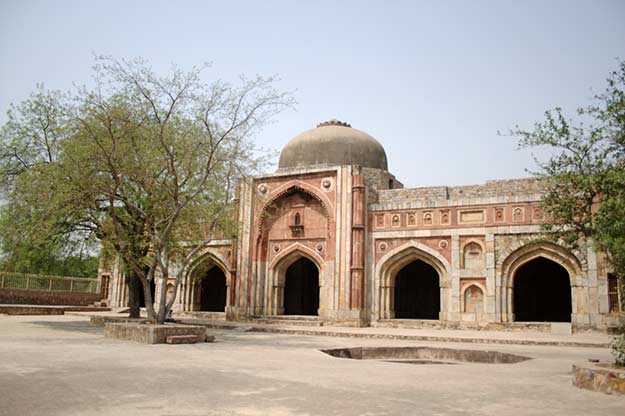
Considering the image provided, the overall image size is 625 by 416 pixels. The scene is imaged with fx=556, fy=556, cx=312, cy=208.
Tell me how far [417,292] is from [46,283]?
19625mm

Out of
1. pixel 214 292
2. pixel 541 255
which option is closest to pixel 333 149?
pixel 541 255

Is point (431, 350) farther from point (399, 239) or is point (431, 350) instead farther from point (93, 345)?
point (399, 239)

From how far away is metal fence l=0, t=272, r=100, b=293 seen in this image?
27.6m

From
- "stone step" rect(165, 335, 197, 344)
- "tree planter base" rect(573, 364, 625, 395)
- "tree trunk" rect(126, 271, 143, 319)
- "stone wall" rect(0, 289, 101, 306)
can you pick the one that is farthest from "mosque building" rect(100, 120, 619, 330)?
"tree planter base" rect(573, 364, 625, 395)

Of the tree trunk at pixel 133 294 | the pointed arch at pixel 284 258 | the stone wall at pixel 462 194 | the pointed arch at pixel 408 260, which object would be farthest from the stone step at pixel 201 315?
the stone wall at pixel 462 194

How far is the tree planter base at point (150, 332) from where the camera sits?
39.8 feet

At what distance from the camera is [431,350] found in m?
13.0

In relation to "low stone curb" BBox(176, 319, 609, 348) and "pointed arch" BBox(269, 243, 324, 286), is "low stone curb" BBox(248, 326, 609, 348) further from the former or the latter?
"pointed arch" BBox(269, 243, 324, 286)

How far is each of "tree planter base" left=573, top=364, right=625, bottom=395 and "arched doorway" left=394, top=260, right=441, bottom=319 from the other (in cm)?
1946

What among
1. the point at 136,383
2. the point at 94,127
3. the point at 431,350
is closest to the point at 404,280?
the point at 431,350

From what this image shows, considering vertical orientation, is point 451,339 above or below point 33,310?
below

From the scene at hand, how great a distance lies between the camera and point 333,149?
26234mm

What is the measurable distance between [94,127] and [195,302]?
1492 centimetres

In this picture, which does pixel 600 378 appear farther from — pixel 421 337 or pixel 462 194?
pixel 462 194
